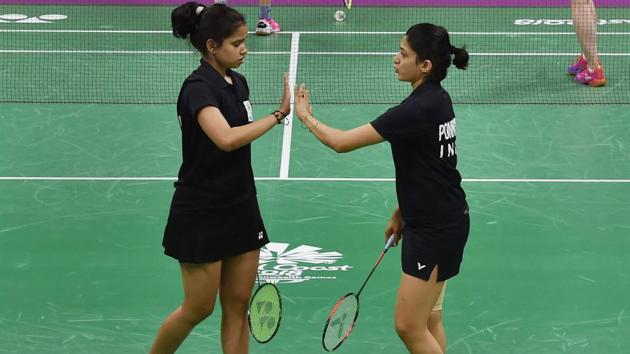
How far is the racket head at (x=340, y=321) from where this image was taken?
17.9 ft

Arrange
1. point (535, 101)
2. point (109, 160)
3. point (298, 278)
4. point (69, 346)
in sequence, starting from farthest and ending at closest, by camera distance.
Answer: point (535, 101), point (109, 160), point (298, 278), point (69, 346)

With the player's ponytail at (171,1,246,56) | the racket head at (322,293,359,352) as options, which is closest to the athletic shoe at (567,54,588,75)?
the racket head at (322,293,359,352)

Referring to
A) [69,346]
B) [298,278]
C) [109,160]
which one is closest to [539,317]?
[298,278]

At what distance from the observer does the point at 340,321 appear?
560 centimetres

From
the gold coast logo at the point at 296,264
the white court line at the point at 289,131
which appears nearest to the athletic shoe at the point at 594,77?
the white court line at the point at 289,131

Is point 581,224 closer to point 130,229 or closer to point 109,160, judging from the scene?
point 130,229

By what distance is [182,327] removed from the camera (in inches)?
218

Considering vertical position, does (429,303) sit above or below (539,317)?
above

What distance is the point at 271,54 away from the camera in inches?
529

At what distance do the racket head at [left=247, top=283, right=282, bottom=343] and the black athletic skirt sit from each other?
0.94 ft

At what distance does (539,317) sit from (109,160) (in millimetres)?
4499

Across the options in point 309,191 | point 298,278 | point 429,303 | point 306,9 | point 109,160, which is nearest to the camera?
point 429,303

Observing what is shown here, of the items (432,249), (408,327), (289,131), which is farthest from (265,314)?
(289,131)

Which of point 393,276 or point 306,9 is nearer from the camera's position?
point 393,276
